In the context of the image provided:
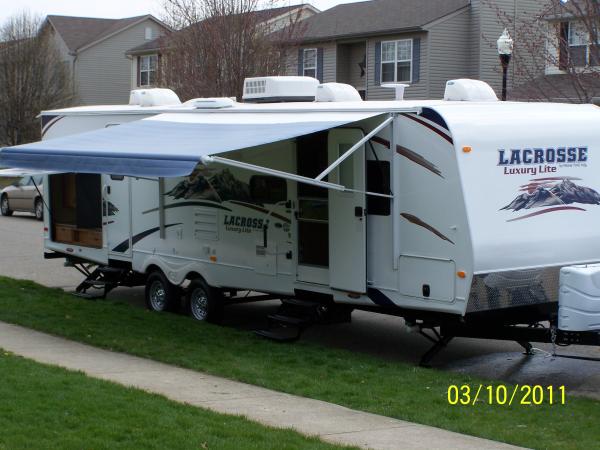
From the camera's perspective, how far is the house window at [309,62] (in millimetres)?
40906

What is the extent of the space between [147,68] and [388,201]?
4327cm

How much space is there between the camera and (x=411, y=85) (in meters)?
37.2

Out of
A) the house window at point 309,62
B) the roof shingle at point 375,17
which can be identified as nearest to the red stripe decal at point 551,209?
the roof shingle at point 375,17

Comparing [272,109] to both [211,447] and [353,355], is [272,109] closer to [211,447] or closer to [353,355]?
[353,355]

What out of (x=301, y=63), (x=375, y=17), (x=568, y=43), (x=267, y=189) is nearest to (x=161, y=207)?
(x=267, y=189)

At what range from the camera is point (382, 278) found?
10898 mm

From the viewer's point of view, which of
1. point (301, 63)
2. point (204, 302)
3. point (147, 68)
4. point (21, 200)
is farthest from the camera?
point (147, 68)

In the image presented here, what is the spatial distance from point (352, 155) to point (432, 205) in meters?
1.21

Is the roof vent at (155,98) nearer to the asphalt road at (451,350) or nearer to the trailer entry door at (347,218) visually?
the asphalt road at (451,350)

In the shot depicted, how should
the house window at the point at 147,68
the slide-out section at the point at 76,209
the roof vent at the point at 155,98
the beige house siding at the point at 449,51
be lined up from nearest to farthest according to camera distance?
1. the roof vent at the point at 155,98
2. the slide-out section at the point at 76,209
3. the beige house siding at the point at 449,51
4. the house window at the point at 147,68

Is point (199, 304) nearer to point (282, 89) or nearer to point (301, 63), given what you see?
point (282, 89)

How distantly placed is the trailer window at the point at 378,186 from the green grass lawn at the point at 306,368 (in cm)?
163

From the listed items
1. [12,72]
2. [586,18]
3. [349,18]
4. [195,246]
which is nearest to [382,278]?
[195,246]
